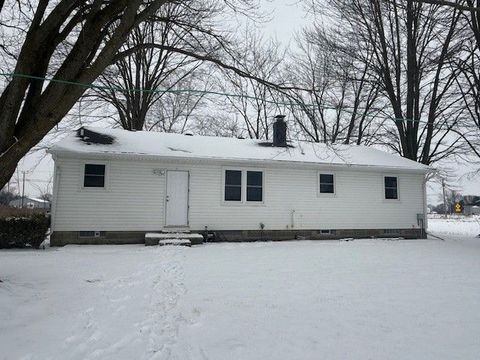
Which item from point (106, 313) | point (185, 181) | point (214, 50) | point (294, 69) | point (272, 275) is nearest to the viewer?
point (106, 313)

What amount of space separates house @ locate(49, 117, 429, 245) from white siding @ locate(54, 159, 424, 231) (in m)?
0.04

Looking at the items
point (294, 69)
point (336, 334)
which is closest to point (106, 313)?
point (336, 334)

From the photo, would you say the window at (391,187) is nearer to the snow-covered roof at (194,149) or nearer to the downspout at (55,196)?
the snow-covered roof at (194,149)

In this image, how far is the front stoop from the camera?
→ 11.9m

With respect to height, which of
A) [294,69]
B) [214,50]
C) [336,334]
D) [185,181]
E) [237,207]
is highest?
[294,69]

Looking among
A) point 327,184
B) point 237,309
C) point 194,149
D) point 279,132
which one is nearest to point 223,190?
point 194,149

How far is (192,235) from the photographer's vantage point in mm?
12531

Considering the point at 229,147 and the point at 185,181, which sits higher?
the point at 229,147

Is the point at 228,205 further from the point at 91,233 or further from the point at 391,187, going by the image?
the point at 391,187

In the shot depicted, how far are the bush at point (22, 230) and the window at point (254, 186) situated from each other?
7201mm

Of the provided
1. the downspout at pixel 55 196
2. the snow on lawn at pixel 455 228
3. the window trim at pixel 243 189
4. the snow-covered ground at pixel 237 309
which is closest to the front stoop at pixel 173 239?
the window trim at pixel 243 189

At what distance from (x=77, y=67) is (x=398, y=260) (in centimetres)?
860

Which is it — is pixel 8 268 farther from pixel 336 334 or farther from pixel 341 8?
pixel 341 8

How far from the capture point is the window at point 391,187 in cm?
1585
